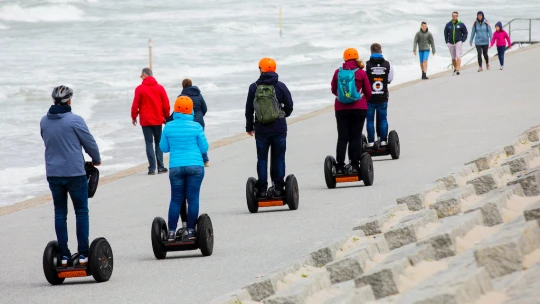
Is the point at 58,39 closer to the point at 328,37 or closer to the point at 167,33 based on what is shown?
the point at 167,33

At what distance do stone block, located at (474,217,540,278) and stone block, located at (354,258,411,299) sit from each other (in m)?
0.52

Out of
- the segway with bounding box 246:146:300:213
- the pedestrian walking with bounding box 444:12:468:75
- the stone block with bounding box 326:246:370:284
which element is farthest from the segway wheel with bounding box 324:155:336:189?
the pedestrian walking with bounding box 444:12:468:75

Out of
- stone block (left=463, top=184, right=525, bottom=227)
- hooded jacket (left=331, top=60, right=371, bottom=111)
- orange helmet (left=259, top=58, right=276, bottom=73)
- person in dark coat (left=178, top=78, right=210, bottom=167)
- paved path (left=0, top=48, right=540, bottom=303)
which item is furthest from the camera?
person in dark coat (left=178, top=78, right=210, bottom=167)

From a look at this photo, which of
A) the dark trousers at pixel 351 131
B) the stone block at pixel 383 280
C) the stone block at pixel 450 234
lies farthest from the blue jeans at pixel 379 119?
the stone block at pixel 383 280

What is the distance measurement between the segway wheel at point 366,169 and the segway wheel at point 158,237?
166 inches

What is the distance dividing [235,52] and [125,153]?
157 ft

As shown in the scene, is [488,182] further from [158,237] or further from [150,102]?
[150,102]

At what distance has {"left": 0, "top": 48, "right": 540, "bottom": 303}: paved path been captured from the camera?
8938mm

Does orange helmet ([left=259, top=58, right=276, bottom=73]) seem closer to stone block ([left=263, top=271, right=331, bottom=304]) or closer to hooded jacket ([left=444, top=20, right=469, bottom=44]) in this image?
stone block ([left=263, top=271, right=331, bottom=304])

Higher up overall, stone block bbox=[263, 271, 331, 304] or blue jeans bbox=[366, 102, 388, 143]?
blue jeans bbox=[366, 102, 388, 143]

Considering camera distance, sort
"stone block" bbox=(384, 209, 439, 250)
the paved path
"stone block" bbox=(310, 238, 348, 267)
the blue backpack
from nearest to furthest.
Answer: "stone block" bbox=(384, 209, 439, 250) → "stone block" bbox=(310, 238, 348, 267) → the paved path → the blue backpack

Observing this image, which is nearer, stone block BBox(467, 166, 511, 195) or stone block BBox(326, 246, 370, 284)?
stone block BBox(326, 246, 370, 284)

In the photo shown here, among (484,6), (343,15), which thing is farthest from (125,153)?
(484,6)

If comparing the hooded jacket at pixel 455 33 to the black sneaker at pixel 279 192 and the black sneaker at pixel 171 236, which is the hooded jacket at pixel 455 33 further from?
the black sneaker at pixel 171 236
